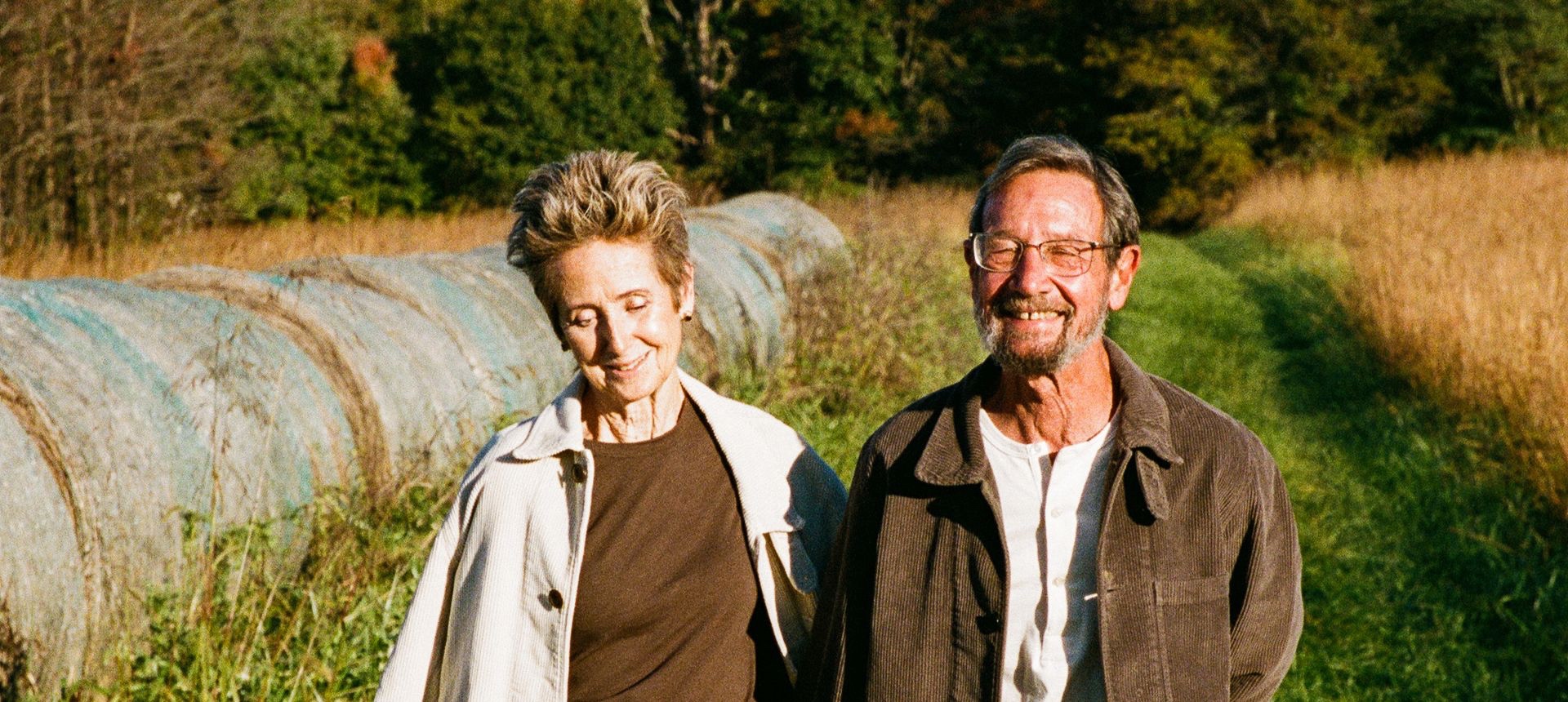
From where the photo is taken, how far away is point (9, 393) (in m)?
3.39

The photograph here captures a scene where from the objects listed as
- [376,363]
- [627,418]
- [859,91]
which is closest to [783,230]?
[376,363]

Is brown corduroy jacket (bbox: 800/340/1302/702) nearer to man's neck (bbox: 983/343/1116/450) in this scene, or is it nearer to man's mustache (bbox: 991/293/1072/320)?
man's neck (bbox: 983/343/1116/450)

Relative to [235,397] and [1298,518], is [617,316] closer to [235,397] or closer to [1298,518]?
[235,397]

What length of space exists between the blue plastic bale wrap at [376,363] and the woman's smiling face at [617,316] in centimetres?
196

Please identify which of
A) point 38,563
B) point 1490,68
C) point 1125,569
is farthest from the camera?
point 1490,68

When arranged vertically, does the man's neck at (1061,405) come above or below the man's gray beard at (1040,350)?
below

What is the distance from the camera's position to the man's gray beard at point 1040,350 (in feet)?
8.60

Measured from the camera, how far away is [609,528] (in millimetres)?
2789

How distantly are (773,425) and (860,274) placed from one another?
684 centimetres

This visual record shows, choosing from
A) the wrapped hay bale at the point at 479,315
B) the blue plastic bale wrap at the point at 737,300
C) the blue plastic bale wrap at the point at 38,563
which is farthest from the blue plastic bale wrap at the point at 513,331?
the blue plastic bale wrap at the point at 38,563

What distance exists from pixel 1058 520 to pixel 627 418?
0.93m

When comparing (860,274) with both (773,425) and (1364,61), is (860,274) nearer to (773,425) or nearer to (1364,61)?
(773,425)

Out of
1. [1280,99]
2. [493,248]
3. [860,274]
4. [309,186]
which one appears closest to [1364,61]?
[1280,99]

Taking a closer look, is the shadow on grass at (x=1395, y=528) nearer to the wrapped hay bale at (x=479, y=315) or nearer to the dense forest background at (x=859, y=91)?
the wrapped hay bale at (x=479, y=315)
